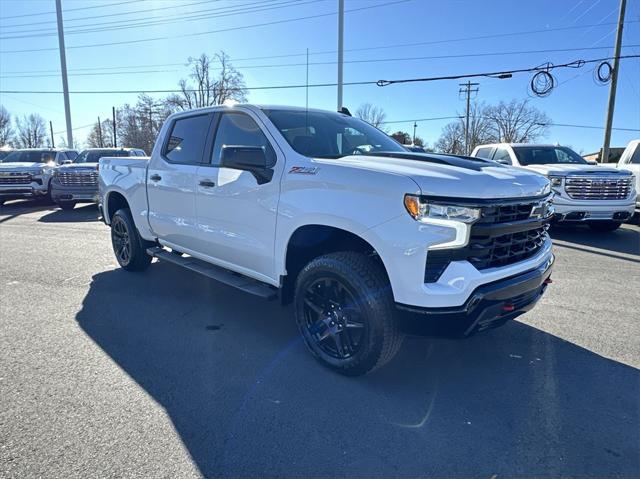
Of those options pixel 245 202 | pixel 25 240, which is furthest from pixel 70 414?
pixel 25 240

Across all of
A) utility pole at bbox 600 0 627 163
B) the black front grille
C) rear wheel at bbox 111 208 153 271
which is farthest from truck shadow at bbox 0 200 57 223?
utility pole at bbox 600 0 627 163

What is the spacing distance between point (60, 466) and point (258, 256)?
193cm

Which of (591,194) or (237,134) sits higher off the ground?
(237,134)

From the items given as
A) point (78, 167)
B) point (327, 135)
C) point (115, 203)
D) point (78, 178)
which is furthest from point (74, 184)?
point (327, 135)

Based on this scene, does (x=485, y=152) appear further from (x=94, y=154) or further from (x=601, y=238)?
(x=94, y=154)

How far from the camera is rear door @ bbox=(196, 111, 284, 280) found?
139 inches

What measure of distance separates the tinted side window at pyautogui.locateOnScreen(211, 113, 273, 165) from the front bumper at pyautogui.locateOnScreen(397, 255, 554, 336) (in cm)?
180

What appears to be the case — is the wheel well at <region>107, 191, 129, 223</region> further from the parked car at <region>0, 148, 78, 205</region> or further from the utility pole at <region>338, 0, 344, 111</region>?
the utility pole at <region>338, 0, 344, 111</region>

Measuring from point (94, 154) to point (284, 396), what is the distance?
15.1 meters

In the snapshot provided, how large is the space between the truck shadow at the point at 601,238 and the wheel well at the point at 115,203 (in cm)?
742

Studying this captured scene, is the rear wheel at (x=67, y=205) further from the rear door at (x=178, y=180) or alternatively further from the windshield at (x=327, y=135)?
the windshield at (x=327, y=135)

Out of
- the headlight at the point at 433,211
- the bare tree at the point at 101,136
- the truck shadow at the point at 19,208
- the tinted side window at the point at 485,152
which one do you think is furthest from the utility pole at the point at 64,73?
the bare tree at the point at 101,136

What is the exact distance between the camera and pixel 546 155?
32.7 ft

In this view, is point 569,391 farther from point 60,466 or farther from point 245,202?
point 60,466
